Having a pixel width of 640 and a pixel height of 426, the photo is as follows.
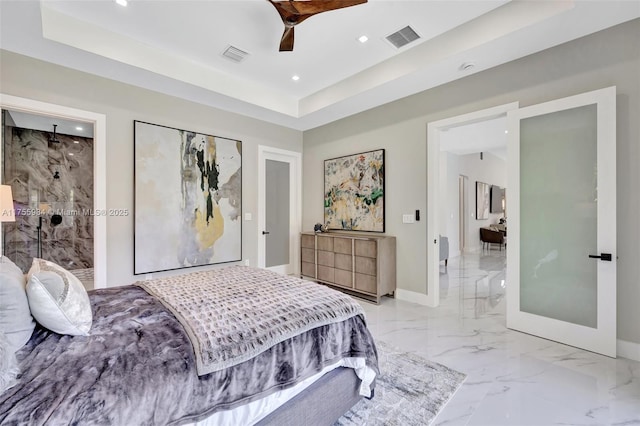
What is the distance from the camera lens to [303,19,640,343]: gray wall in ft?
7.63

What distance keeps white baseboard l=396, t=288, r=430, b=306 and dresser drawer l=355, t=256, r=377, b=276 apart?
20.9 inches

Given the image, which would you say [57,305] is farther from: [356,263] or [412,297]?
[412,297]

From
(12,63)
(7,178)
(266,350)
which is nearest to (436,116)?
(266,350)

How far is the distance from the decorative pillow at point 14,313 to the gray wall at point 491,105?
358 centimetres

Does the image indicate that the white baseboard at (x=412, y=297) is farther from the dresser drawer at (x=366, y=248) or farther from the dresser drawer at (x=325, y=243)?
the dresser drawer at (x=325, y=243)

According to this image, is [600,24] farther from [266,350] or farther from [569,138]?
[266,350]

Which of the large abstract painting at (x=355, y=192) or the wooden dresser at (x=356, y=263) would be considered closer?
the wooden dresser at (x=356, y=263)

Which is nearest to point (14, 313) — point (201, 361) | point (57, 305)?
point (57, 305)

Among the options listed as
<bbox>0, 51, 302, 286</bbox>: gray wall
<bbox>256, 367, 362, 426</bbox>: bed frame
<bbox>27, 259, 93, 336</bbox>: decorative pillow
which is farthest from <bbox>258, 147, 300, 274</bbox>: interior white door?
<bbox>27, 259, 93, 336</bbox>: decorative pillow

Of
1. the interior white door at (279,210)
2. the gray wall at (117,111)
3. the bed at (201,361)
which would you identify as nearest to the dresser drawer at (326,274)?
the interior white door at (279,210)

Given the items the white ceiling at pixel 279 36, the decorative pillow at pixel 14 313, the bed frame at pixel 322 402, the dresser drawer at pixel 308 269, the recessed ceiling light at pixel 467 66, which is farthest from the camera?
the dresser drawer at pixel 308 269

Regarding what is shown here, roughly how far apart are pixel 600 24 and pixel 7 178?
24.2 ft

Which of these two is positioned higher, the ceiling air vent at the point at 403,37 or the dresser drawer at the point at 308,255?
the ceiling air vent at the point at 403,37

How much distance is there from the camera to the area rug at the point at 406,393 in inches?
66.2
